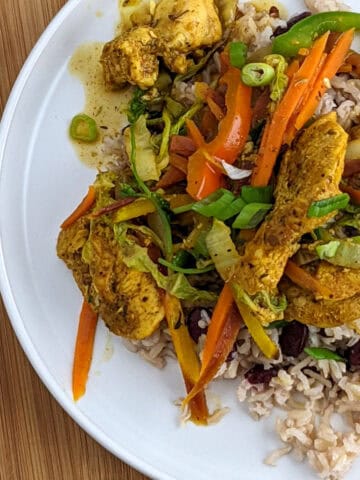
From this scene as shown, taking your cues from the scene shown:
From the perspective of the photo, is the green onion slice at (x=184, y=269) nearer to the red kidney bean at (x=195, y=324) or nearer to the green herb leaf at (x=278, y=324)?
the red kidney bean at (x=195, y=324)

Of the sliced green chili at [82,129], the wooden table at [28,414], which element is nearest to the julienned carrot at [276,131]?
the sliced green chili at [82,129]

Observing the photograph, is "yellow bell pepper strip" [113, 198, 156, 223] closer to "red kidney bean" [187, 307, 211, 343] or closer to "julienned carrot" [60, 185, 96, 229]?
"julienned carrot" [60, 185, 96, 229]

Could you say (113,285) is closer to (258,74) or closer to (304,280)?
(304,280)

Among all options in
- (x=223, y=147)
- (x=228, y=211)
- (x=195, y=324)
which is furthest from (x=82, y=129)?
(x=195, y=324)

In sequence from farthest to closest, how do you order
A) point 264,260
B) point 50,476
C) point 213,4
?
point 50,476 < point 213,4 < point 264,260

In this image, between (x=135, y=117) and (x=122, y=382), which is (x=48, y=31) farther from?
(x=122, y=382)

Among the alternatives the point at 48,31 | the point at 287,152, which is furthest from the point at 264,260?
the point at 48,31

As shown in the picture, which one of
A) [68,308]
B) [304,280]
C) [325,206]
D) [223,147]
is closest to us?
[325,206]
